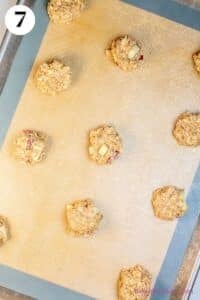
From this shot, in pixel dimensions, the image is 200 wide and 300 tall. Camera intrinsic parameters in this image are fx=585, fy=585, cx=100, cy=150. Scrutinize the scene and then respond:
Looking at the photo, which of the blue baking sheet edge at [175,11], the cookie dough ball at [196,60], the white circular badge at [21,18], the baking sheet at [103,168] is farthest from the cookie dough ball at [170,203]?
the white circular badge at [21,18]

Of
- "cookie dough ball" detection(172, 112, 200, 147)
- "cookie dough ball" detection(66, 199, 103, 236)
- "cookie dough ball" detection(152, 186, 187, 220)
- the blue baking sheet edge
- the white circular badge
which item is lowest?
"cookie dough ball" detection(66, 199, 103, 236)

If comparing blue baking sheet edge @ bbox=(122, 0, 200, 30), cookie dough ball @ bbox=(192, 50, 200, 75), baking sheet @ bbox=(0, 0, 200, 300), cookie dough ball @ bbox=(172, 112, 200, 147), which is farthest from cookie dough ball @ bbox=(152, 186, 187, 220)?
blue baking sheet edge @ bbox=(122, 0, 200, 30)

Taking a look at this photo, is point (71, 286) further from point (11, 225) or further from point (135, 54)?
point (135, 54)

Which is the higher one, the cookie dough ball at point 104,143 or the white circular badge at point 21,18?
the white circular badge at point 21,18

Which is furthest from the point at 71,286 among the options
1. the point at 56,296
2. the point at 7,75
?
the point at 7,75

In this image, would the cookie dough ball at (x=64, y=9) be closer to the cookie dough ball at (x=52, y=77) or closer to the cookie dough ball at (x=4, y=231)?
the cookie dough ball at (x=52, y=77)

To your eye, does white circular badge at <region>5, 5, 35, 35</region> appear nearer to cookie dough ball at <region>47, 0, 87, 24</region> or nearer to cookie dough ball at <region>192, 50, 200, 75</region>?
cookie dough ball at <region>47, 0, 87, 24</region>

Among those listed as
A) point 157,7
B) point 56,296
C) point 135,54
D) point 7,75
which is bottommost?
point 56,296
